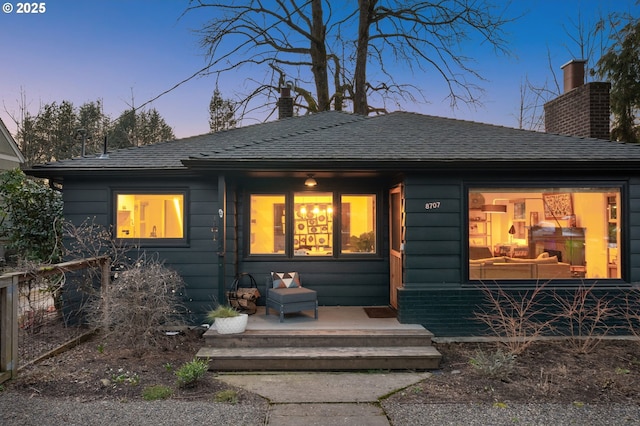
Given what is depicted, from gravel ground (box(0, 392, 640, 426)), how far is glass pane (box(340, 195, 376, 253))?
354 centimetres

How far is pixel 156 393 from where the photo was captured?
13.4 ft

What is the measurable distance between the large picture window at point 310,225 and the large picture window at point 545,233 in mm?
1844

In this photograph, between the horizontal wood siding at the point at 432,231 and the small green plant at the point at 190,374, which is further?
the horizontal wood siding at the point at 432,231

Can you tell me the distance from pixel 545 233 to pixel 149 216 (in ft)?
20.5

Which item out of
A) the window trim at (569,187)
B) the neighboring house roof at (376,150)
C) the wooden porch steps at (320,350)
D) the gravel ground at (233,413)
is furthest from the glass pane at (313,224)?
the gravel ground at (233,413)

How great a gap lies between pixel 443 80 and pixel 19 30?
15.2m

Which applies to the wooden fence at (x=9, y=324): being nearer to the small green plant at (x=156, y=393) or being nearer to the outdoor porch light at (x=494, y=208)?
the small green plant at (x=156, y=393)

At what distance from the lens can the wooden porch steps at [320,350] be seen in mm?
4934

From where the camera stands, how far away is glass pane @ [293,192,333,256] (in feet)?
23.7

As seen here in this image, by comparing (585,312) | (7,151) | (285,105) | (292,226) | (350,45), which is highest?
(350,45)

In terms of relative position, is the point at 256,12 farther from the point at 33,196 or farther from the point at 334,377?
the point at 334,377

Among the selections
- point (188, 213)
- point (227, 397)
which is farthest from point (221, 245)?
point (227, 397)

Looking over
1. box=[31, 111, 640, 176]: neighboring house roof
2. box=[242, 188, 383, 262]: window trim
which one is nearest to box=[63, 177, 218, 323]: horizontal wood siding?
box=[31, 111, 640, 176]: neighboring house roof

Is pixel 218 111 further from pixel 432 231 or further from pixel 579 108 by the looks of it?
pixel 432 231
